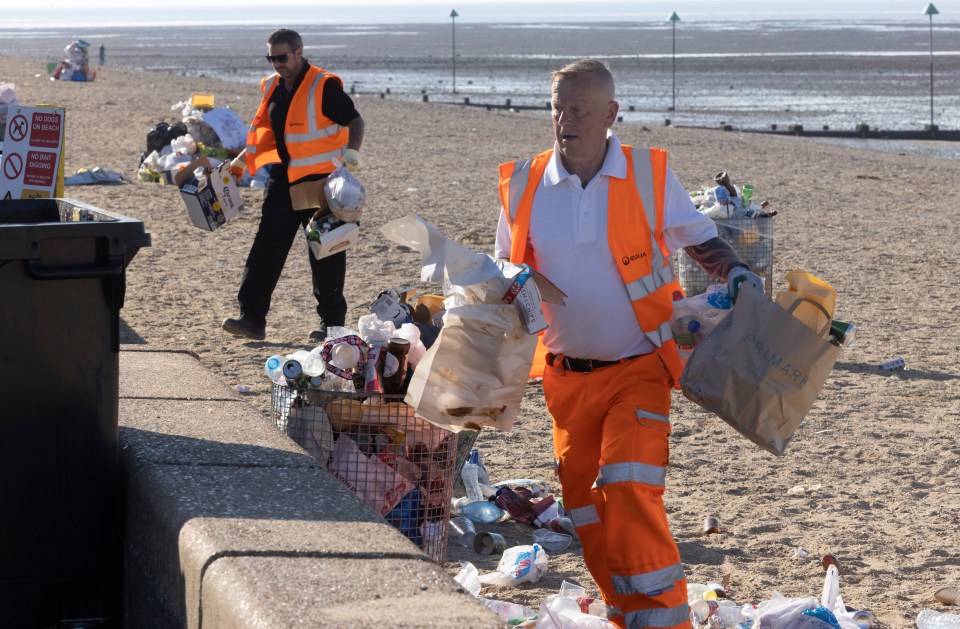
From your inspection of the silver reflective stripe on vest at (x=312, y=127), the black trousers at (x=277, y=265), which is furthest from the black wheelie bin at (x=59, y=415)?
the black trousers at (x=277, y=265)

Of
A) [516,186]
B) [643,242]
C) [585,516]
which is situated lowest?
[585,516]

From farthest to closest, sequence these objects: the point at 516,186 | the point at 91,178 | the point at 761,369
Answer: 1. the point at 91,178
2. the point at 516,186
3. the point at 761,369

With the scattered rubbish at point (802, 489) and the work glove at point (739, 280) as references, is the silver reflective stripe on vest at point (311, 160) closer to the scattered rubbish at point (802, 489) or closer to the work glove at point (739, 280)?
the scattered rubbish at point (802, 489)

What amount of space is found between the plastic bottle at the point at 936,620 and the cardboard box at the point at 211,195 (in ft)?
14.7

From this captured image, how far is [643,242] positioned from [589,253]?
16cm

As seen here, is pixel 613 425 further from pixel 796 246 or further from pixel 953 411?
pixel 796 246

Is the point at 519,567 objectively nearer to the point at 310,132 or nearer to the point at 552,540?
the point at 552,540

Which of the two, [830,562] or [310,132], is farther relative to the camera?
[310,132]

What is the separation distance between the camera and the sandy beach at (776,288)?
4824 mm

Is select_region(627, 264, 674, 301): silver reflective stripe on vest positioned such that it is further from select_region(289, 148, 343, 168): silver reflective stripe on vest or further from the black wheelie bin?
select_region(289, 148, 343, 168): silver reflective stripe on vest

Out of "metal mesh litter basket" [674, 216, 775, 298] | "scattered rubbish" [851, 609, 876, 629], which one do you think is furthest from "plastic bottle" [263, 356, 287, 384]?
"metal mesh litter basket" [674, 216, 775, 298]

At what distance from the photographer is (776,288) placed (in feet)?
30.0

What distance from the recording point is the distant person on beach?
755 centimetres

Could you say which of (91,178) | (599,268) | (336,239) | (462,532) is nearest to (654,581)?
(599,268)
